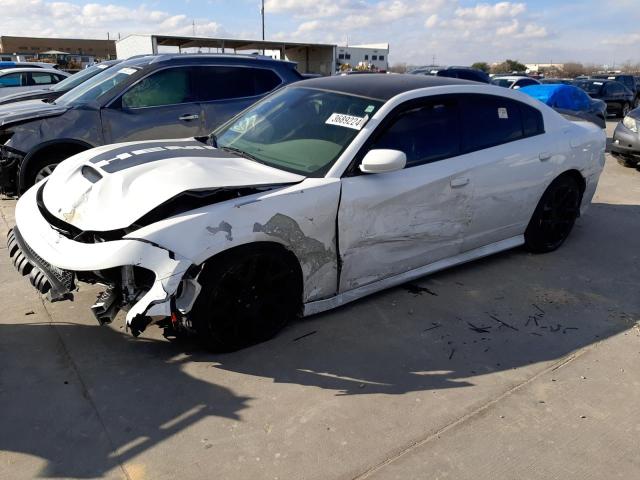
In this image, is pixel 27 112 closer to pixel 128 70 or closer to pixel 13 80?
pixel 128 70

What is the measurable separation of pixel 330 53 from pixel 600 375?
21958 mm

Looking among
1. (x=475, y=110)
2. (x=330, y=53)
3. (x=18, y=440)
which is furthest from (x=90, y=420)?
(x=330, y=53)

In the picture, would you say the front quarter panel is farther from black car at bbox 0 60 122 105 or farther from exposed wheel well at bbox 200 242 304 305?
black car at bbox 0 60 122 105

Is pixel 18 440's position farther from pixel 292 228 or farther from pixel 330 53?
pixel 330 53

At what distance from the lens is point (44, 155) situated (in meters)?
5.91

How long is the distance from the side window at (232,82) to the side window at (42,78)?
8.48 metres

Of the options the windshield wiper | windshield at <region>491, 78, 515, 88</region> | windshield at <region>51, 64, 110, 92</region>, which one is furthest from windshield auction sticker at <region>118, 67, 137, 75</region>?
windshield at <region>491, 78, 515, 88</region>

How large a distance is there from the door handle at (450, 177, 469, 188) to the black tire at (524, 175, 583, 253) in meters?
1.21

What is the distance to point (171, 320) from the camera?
114 inches

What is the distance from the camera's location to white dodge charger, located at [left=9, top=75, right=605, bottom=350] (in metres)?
2.86

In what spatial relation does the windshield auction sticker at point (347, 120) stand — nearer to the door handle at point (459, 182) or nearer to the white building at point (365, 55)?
the door handle at point (459, 182)

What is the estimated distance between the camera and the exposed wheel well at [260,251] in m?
2.92

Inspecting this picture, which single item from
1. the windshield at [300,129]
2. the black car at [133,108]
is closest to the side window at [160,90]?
the black car at [133,108]

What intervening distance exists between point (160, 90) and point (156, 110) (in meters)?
0.28
